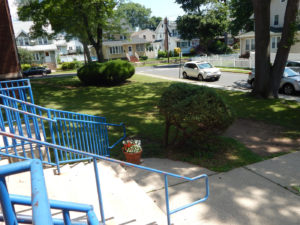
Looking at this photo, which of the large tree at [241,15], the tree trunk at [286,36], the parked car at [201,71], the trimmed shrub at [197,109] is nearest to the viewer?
the trimmed shrub at [197,109]

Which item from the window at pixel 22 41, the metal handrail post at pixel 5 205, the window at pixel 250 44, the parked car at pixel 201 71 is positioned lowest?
the parked car at pixel 201 71

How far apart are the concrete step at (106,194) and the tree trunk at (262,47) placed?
35.7 feet

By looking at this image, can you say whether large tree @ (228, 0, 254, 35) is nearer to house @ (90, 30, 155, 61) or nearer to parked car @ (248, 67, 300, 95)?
house @ (90, 30, 155, 61)

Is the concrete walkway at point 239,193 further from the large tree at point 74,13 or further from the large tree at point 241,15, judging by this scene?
the large tree at point 241,15

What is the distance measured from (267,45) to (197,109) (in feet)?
29.7

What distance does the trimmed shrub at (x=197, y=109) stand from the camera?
6.30m

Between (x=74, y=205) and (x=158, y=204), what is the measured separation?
3254 millimetres

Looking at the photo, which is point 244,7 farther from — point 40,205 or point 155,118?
point 40,205

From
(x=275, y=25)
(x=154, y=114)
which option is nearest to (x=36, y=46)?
(x=275, y=25)

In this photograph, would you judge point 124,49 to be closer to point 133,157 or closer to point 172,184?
point 133,157

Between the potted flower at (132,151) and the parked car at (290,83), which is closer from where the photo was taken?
the potted flower at (132,151)

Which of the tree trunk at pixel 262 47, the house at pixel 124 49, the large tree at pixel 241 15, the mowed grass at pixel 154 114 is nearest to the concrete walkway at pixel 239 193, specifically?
the mowed grass at pixel 154 114

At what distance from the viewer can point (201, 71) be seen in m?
22.2

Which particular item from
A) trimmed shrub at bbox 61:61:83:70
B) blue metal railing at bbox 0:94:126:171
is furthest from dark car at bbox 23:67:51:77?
blue metal railing at bbox 0:94:126:171
